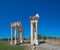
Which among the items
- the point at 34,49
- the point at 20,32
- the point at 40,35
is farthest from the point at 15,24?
the point at 40,35

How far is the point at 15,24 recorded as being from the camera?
129ft

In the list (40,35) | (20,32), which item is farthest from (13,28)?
(40,35)

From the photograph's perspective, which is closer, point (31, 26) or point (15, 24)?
point (31, 26)

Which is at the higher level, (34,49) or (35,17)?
(35,17)

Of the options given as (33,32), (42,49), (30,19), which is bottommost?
(42,49)

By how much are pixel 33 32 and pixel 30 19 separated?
2.98 meters

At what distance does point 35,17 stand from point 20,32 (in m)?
12.1

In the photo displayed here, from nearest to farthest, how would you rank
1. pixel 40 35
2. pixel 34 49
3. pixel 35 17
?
pixel 34 49, pixel 35 17, pixel 40 35

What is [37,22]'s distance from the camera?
35.7 meters

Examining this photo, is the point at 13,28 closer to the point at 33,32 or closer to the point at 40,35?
the point at 33,32

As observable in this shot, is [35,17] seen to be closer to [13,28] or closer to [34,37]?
[34,37]

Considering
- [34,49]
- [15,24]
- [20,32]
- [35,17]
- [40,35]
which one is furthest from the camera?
[40,35]

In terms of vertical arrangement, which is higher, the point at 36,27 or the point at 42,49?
the point at 36,27

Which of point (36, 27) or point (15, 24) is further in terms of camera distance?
point (15, 24)
